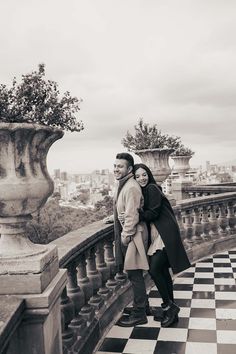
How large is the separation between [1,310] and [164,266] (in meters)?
2.60

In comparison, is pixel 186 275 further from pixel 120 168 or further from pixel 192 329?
pixel 120 168

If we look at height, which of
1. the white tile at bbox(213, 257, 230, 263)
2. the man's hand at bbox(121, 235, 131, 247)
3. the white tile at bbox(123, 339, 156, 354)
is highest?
the man's hand at bbox(121, 235, 131, 247)

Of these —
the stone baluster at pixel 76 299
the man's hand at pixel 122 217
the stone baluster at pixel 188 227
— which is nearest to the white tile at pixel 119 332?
the stone baluster at pixel 76 299

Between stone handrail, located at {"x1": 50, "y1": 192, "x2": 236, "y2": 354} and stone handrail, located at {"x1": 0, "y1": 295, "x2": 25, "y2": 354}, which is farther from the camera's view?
stone handrail, located at {"x1": 50, "y1": 192, "x2": 236, "y2": 354}

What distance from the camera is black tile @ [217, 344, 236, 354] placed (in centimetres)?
378

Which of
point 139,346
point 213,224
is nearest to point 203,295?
point 139,346

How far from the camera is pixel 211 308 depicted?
490cm

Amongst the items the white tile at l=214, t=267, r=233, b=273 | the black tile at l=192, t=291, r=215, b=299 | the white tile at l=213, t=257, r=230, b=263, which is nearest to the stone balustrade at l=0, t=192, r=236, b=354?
the black tile at l=192, t=291, r=215, b=299

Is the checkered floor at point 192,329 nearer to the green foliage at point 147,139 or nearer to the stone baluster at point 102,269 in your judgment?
the stone baluster at point 102,269

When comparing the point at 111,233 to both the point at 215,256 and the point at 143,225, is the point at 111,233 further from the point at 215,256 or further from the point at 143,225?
the point at 215,256

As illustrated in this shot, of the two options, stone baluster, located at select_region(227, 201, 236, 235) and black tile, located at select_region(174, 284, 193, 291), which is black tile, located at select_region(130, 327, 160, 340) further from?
stone baluster, located at select_region(227, 201, 236, 235)

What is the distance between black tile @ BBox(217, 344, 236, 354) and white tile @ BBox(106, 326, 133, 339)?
92 centimetres

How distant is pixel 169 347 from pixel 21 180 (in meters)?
2.56

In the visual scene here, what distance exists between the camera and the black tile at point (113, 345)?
12.9 feet
